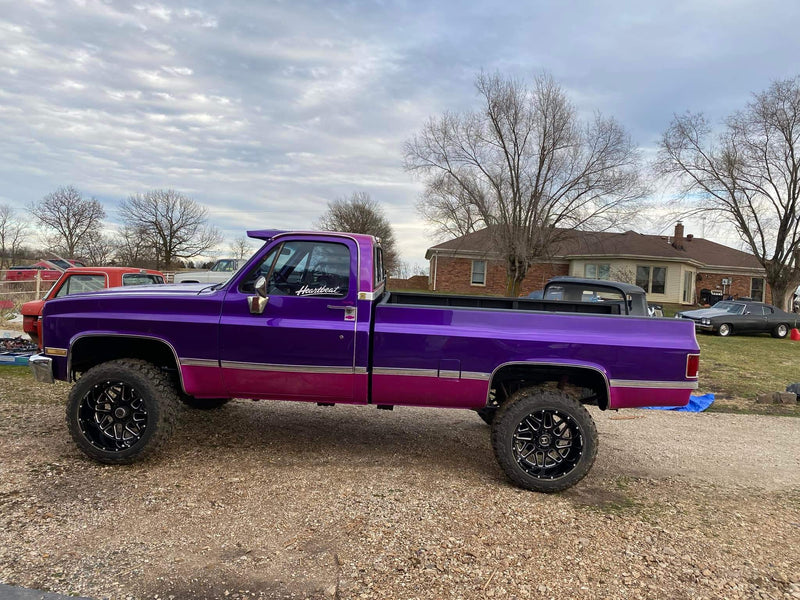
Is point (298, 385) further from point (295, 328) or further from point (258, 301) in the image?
point (258, 301)

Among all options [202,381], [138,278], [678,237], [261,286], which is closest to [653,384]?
[261,286]

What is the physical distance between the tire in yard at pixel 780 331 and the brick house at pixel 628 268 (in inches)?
458

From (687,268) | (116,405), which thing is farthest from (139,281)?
(687,268)

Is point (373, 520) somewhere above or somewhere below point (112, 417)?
below

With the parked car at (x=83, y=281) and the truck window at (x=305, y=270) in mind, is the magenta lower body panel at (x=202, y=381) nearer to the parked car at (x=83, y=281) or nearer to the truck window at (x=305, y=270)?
the truck window at (x=305, y=270)

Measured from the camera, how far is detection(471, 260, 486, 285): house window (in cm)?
3484

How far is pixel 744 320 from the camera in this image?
67.8ft

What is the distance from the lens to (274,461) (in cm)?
481

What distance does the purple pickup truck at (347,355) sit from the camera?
14.0 ft

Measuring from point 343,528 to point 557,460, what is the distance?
72.1 inches

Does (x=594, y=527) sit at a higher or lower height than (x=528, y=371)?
lower

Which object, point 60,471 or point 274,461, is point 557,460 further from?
point 60,471

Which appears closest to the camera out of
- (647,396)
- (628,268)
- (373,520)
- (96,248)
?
(373,520)

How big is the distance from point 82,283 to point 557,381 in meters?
8.95
